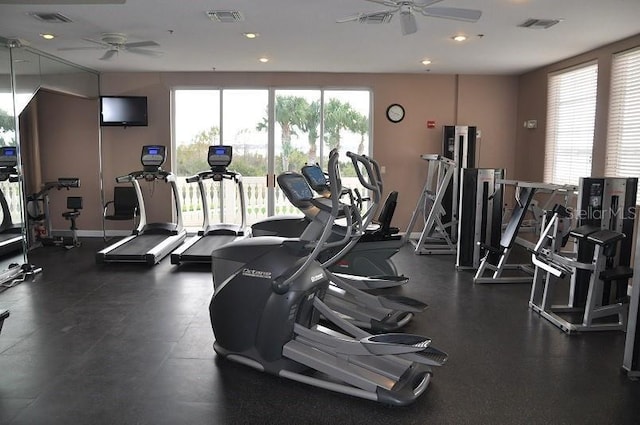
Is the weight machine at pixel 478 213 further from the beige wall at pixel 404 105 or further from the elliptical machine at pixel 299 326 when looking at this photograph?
the elliptical machine at pixel 299 326

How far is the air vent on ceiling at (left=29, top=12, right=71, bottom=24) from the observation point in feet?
15.6

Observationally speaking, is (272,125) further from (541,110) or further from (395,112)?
(541,110)

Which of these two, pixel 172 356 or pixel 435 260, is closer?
pixel 172 356

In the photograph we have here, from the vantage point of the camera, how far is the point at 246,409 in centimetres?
293

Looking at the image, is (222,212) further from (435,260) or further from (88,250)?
(435,260)

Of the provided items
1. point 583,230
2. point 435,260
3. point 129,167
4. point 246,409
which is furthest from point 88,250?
point 583,230

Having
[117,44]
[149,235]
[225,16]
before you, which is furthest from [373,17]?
[149,235]

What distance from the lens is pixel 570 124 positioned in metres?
7.02

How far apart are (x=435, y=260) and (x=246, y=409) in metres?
4.57

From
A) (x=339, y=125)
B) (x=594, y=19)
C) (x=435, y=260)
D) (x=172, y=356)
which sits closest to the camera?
(x=172, y=356)

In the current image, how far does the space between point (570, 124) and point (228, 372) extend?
232 inches

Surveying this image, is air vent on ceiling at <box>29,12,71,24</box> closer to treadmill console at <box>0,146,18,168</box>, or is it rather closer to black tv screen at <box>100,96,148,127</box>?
treadmill console at <box>0,146,18,168</box>

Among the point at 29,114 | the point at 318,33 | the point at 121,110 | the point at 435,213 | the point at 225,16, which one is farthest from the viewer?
the point at 121,110

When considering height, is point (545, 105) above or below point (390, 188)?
above
